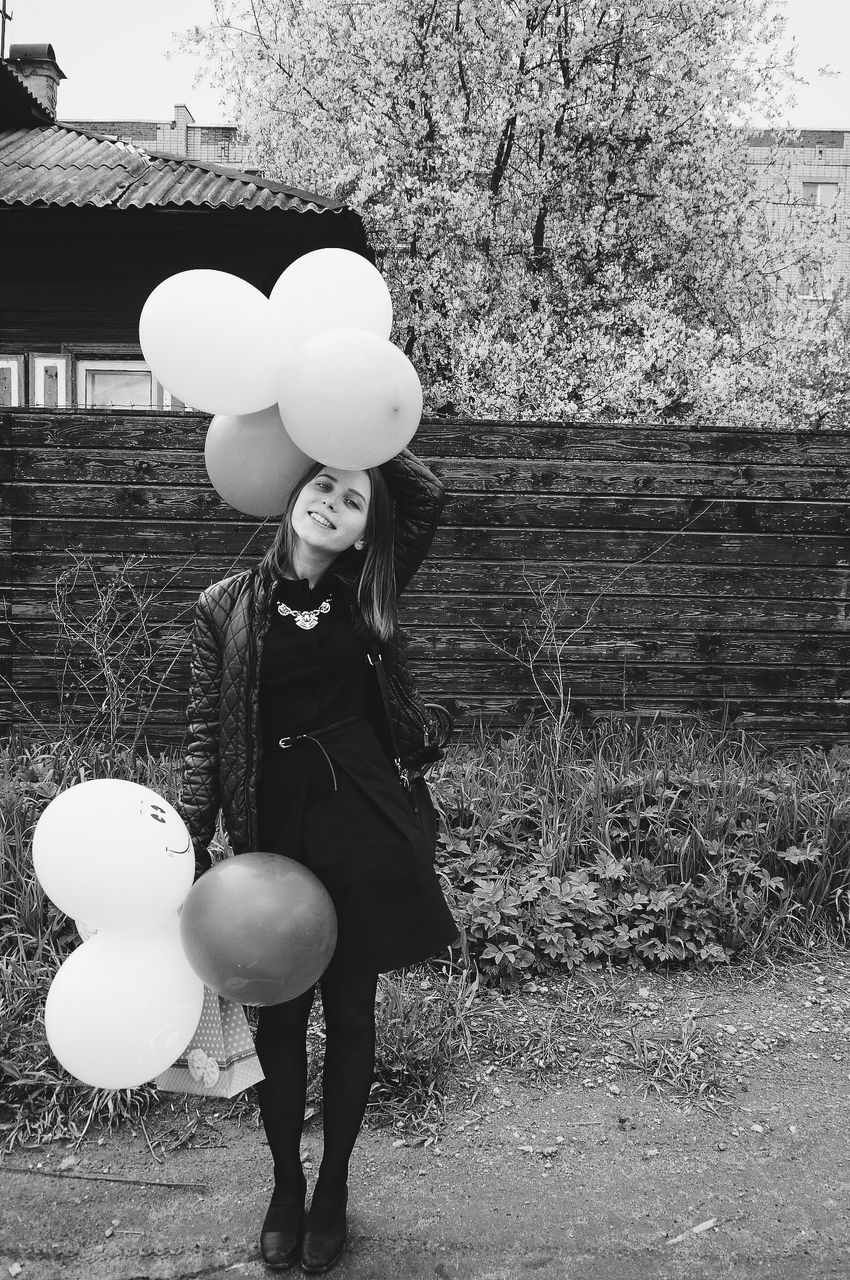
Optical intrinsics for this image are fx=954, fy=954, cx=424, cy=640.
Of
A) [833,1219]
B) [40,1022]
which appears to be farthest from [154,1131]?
[833,1219]

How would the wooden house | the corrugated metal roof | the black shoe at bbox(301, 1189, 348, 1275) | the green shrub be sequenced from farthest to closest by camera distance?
the wooden house
the corrugated metal roof
the green shrub
the black shoe at bbox(301, 1189, 348, 1275)

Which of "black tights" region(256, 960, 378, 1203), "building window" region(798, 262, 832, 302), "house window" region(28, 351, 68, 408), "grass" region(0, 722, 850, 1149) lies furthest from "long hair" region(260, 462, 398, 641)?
"building window" region(798, 262, 832, 302)

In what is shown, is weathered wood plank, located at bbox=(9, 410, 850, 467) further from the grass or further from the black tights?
the black tights

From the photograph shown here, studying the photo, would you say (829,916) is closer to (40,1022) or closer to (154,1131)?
(154,1131)

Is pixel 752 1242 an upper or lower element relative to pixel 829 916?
upper

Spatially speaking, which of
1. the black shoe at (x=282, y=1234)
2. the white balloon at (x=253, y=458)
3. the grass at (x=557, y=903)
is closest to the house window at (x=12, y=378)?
the grass at (x=557, y=903)

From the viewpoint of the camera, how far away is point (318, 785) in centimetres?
199

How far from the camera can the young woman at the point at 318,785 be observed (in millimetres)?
1958

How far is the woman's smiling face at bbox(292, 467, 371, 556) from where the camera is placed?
1939mm

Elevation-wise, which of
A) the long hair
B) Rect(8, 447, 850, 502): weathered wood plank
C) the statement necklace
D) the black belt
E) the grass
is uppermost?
the long hair

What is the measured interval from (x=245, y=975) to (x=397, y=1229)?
92cm

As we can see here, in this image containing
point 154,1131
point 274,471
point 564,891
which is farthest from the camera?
point 564,891

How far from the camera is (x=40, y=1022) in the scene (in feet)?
9.00

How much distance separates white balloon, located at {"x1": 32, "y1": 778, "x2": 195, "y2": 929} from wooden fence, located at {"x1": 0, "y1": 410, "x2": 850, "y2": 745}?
8.64 ft
